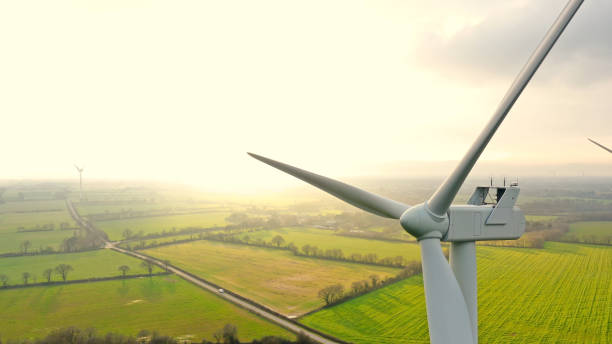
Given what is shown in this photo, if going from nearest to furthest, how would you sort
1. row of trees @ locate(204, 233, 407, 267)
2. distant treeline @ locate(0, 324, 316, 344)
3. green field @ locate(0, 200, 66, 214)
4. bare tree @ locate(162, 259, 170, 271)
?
distant treeline @ locate(0, 324, 316, 344), row of trees @ locate(204, 233, 407, 267), bare tree @ locate(162, 259, 170, 271), green field @ locate(0, 200, 66, 214)

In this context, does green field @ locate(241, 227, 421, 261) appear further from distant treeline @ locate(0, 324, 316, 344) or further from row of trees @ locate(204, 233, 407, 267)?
distant treeline @ locate(0, 324, 316, 344)

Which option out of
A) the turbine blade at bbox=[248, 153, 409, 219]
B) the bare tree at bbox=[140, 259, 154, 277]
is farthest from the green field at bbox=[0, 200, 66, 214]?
the turbine blade at bbox=[248, 153, 409, 219]

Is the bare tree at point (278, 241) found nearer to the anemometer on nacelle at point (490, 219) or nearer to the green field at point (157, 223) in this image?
the green field at point (157, 223)

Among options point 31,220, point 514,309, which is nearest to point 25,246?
point 31,220

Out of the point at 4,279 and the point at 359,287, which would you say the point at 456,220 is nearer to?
the point at 359,287

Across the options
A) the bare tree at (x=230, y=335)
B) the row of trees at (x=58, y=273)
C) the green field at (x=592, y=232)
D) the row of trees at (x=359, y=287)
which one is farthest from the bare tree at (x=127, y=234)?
the green field at (x=592, y=232)

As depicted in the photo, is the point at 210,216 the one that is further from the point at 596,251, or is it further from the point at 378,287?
the point at 596,251

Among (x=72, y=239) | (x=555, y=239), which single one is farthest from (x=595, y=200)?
(x=72, y=239)
